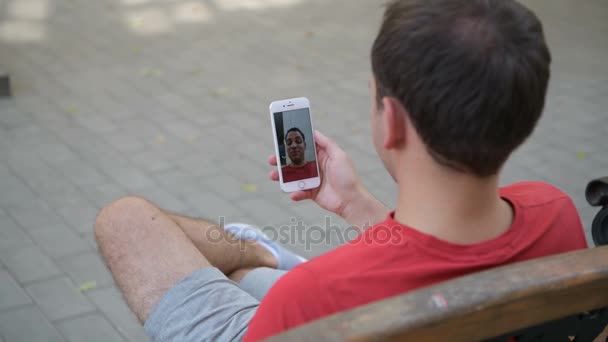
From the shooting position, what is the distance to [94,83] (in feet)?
20.3

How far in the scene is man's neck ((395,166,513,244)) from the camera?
1.55 meters

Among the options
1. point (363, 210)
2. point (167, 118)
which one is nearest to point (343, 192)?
point (363, 210)

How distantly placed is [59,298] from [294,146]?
1899 mm

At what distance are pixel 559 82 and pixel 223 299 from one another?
522 centimetres

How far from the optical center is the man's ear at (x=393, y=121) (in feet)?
4.94

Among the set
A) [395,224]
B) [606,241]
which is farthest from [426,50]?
[606,241]

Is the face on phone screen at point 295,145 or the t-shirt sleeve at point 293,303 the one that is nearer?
the t-shirt sleeve at point 293,303

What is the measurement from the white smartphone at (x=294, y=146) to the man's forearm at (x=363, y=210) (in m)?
0.14

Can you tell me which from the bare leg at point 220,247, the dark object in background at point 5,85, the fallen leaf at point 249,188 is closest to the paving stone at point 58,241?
the fallen leaf at point 249,188

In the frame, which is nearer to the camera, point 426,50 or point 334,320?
point 334,320

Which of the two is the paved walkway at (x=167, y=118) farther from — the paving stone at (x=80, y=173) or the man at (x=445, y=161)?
the man at (x=445, y=161)

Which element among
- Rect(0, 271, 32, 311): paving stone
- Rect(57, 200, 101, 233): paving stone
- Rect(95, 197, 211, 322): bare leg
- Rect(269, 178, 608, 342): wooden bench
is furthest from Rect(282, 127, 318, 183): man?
Rect(57, 200, 101, 233): paving stone

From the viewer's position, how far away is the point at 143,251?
2350mm

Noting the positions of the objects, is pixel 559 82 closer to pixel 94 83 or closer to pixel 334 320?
pixel 94 83
